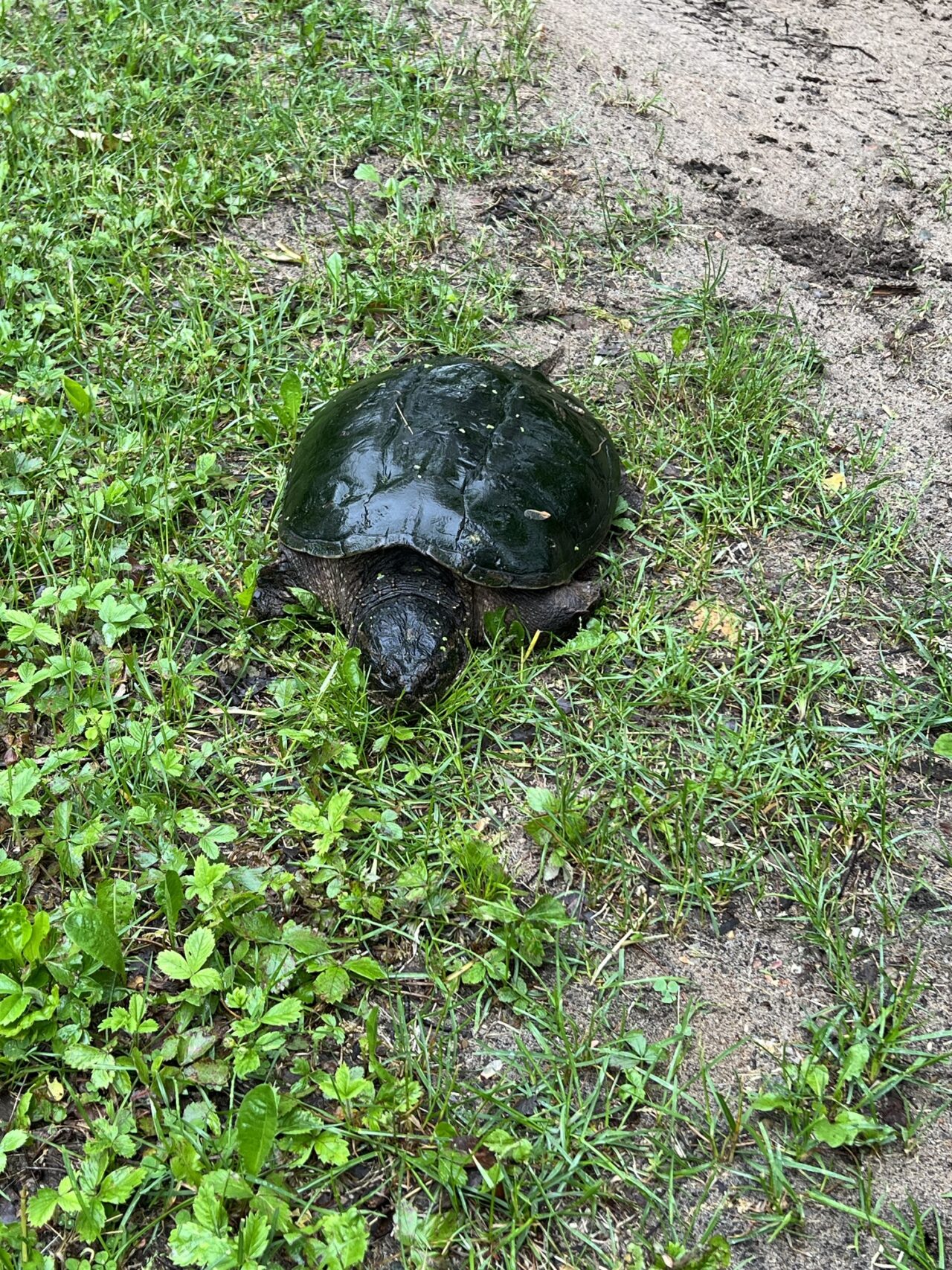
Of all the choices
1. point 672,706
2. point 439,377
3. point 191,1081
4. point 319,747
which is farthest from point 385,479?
point 191,1081

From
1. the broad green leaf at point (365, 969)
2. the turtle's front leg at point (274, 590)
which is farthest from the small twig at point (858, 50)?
the broad green leaf at point (365, 969)

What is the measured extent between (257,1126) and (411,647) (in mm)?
1148

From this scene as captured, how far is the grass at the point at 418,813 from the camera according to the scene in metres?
1.81

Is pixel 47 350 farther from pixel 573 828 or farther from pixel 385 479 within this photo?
pixel 573 828

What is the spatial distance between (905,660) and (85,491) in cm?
248

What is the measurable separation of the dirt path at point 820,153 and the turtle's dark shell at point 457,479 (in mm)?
1183

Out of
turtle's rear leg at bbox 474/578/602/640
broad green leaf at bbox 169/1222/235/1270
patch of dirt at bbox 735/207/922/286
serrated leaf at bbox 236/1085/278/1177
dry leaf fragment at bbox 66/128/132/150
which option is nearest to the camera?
broad green leaf at bbox 169/1222/235/1270

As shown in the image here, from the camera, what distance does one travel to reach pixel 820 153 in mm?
4371

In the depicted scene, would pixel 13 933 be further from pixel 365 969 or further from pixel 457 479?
pixel 457 479

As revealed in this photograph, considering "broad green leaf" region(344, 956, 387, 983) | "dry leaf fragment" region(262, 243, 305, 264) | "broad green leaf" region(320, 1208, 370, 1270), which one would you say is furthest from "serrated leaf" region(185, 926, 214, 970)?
"dry leaf fragment" region(262, 243, 305, 264)

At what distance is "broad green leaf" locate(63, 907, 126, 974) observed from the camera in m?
2.00

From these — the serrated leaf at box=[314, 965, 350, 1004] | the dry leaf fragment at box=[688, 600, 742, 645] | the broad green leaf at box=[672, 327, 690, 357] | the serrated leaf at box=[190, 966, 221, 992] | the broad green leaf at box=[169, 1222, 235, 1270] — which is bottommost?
the broad green leaf at box=[169, 1222, 235, 1270]

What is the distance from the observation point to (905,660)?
2764mm

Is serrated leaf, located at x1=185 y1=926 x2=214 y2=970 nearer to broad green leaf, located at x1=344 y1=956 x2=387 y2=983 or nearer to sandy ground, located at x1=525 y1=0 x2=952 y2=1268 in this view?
broad green leaf, located at x1=344 y1=956 x2=387 y2=983
